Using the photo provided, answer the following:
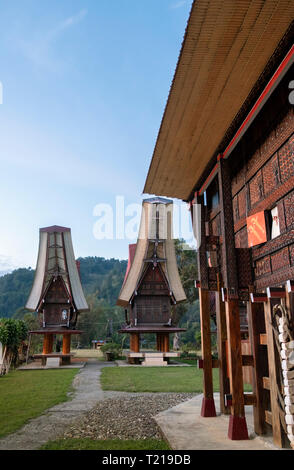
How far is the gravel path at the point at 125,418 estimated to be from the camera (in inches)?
193

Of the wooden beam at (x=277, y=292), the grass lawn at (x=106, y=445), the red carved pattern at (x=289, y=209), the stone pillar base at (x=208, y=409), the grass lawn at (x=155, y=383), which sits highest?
the red carved pattern at (x=289, y=209)

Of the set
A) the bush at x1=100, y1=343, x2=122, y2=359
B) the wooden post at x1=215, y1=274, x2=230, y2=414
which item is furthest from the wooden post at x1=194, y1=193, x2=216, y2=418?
the bush at x1=100, y1=343, x2=122, y2=359

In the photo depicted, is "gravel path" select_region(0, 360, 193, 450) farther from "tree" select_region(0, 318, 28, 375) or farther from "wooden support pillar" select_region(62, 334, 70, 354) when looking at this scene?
"wooden support pillar" select_region(62, 334, 70, 354)

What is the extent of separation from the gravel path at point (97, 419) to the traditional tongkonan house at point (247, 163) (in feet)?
3.94

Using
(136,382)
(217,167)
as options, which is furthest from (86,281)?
(217,167)

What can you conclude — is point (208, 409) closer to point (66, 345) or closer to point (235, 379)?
point (235, 379)

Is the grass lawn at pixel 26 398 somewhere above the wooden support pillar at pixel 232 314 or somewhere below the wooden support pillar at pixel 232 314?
below

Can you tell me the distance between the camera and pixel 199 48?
3.34 meters

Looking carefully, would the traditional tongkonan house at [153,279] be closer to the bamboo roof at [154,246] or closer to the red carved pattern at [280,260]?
the bamboo roof at [154,246]

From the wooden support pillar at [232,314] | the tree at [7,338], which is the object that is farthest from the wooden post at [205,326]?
the tree at [7,338]

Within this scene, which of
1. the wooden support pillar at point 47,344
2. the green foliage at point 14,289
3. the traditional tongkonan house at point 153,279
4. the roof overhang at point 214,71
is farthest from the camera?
the green foliage at point 14,289

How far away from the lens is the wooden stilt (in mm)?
4281

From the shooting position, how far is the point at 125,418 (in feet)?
19.3
